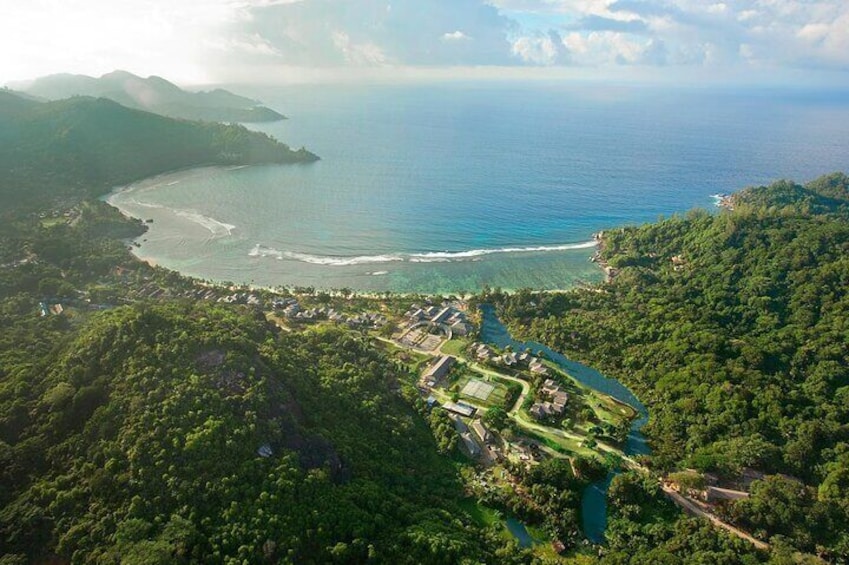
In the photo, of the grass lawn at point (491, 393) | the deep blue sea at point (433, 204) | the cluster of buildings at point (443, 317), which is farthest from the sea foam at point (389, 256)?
the grass lawn at point (491, 393)

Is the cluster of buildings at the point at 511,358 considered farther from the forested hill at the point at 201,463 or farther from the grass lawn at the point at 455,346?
the forested hill at the point at 201,463

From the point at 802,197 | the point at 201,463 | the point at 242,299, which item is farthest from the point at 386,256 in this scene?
the point at 802,197

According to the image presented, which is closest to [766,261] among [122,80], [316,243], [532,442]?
[532,442]

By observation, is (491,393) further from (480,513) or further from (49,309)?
(49,309)

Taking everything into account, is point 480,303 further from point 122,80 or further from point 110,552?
point 122,80

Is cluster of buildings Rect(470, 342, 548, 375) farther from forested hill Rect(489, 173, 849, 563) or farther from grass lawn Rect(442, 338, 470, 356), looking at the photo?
forested hill Rect(489, 173, 849, 563)
